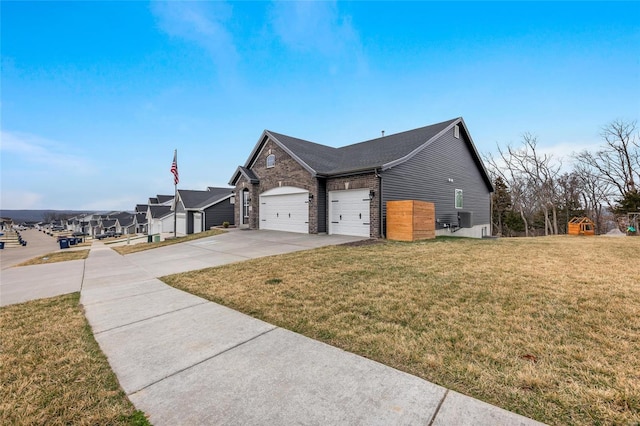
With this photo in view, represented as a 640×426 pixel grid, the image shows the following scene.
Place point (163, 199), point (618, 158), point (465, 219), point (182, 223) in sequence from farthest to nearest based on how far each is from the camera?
point (163, 199), point (182, 223), point (618, 158), point (465, 219)

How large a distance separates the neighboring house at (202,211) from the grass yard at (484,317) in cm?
1833

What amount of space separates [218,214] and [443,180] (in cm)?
1886

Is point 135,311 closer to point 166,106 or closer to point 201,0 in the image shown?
point 201,0

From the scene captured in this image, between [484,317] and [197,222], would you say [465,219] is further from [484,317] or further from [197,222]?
[197,222]

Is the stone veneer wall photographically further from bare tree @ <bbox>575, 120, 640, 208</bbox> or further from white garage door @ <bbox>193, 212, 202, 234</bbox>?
bare tree @ <bbox>575, 120, 640, 208</bbox>

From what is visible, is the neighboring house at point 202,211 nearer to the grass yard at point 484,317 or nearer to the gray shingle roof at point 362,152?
the gray shingle roof at point 362,152

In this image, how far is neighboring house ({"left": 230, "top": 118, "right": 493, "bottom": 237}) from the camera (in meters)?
11.9

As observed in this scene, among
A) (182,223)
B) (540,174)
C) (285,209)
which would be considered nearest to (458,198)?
(285,209)

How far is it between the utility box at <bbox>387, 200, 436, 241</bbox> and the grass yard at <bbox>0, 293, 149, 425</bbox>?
32.7ft

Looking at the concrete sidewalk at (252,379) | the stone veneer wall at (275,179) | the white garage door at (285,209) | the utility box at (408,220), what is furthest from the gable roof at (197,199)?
the concrete sidewalk at (252,379)

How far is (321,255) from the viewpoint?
791 centimetres

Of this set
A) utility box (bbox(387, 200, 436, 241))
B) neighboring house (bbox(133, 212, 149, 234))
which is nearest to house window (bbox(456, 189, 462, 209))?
utility box (bbox(387, 200, 436, 241))

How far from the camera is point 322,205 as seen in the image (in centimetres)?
1342

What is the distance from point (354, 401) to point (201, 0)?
1440cm
